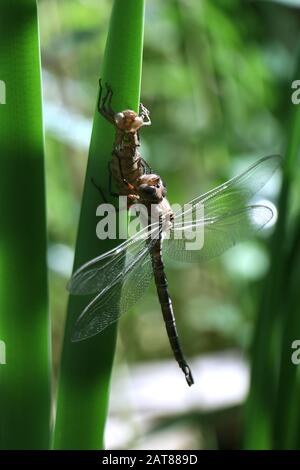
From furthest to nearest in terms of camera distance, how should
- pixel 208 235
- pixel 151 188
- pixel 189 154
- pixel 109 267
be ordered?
pixel 189 154
pixel 208 235
pixel 151 188
pixel 109 267

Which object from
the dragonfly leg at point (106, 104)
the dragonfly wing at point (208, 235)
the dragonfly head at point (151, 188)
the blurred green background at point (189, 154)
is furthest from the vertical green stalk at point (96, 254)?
the blurred green background at point (189, 154)

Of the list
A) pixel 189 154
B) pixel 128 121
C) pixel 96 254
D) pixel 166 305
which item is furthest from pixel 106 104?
pixel 189 154

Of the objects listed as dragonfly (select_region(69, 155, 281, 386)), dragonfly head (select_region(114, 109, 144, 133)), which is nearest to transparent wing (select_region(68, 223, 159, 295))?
dragonfly (select_region(69, 155, 281, 386))
